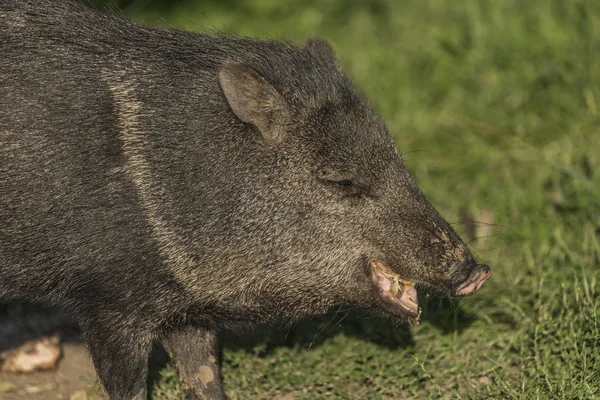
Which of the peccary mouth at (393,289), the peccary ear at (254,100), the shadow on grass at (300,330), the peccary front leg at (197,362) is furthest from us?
the shadow on grass at (300,330)

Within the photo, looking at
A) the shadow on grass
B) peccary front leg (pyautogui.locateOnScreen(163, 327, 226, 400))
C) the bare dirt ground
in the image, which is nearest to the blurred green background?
the shadow on grass

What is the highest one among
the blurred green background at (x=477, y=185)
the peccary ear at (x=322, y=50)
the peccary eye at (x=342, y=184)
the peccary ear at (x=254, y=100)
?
the peccary ear at (x=322, y=50)

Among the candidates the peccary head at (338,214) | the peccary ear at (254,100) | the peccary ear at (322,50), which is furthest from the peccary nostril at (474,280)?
the peccary ear at (322,50)

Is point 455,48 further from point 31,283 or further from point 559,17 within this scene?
point 31,283

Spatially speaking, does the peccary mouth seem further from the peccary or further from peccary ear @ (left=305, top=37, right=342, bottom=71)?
peccary ear @ (left=305, top=37, right=342, bottom=71)

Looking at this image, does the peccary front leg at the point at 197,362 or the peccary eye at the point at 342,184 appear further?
the peccary front leg at the point at 197,362

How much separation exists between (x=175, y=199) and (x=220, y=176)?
0.58ft

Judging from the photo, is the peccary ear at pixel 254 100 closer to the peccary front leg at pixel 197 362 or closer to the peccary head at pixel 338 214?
the peccary head at pixel 338 214

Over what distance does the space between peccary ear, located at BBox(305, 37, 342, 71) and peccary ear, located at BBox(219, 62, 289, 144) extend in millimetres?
440

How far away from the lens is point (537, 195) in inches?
222

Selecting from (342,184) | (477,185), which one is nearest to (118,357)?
(342,184)

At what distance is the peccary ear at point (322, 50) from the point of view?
407 cm

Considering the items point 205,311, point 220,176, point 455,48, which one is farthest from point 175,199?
point 455,48

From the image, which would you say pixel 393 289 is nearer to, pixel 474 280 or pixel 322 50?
pixel 474 280
